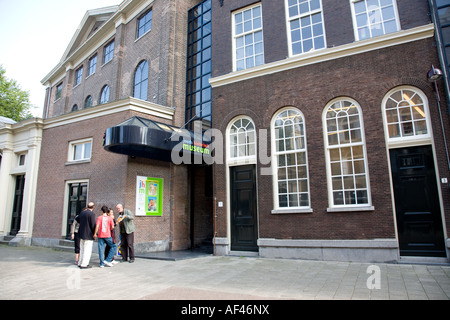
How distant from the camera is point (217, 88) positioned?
12164 mm

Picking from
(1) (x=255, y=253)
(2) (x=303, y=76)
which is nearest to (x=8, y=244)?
(1) (x=255, y=253)

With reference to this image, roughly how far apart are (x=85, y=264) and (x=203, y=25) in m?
12.8

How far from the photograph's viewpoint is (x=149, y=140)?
10.2 meters

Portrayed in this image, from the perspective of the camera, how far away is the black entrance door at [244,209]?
1061 cm

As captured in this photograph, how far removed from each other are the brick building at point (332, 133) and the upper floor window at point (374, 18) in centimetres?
3

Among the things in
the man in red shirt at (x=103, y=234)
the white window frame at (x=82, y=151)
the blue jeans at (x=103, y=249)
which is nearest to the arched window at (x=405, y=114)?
the man in red shirt at (x=103, y=234)

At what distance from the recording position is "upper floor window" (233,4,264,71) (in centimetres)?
1159

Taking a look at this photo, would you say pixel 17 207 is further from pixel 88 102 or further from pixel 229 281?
pixel 229 281

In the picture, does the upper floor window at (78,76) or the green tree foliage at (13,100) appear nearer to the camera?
the upper floor window at (78,76)

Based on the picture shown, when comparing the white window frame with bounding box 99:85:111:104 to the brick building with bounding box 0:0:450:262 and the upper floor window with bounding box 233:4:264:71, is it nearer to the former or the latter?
the brick building with bounding box 0:0:450:262

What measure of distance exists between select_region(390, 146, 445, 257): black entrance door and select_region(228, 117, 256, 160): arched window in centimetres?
472

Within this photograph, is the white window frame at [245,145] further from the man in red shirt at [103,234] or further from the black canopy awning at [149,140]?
the man in red shirt at [103,234]

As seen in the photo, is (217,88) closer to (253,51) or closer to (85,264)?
(253,51)

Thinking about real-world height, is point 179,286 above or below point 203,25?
below
